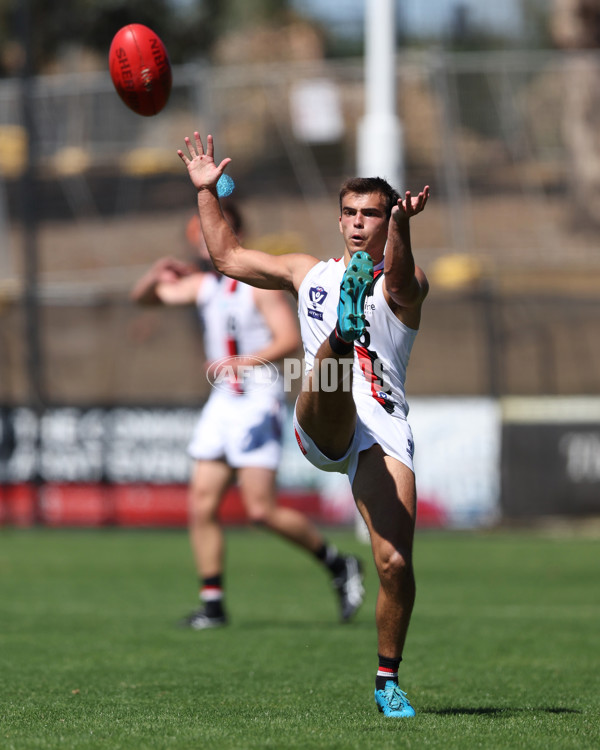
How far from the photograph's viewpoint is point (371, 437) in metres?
5.31

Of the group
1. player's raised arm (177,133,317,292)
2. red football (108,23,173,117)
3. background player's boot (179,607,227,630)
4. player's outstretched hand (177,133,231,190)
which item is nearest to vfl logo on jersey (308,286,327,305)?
player's raised arm (177,133,317,292)

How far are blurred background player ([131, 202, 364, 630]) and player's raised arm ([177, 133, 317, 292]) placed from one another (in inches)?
96.4

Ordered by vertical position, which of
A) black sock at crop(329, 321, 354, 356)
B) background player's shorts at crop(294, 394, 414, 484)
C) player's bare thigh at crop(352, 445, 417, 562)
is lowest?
player's bare thigh at crop(352, 445, 417, 562)

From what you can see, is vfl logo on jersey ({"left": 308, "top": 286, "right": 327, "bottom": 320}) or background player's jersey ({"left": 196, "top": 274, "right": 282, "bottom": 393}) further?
background player's jersey ({"left": 196, "top": 274, "right": 282, "bottom": 393})

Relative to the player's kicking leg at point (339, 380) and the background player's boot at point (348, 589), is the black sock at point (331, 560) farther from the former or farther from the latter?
the player's kicking leg at point (339, 380)

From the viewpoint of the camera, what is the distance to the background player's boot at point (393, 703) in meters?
5.20

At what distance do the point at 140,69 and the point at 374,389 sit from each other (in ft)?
6.26

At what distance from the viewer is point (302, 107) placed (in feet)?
71.2

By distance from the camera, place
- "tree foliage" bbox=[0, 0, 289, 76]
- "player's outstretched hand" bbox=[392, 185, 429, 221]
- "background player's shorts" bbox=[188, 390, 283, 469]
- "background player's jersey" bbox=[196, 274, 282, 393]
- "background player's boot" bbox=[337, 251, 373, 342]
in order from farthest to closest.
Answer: "tree foliage" bbox=[0, 0, 289, 76] < "background player's jersey" bbox=[196, 274, 282, 393] < "background player's shorts" bbox=[188, 390, 283, 469] < "player's outstretched hand" bbox=[392, 185, 429, 221] < "background player's boot" bbox=[337, 251, 373, 342]

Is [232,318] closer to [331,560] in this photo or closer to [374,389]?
[331,560]

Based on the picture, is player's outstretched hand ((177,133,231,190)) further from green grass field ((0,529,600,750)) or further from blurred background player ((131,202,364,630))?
blurred background player ((131,202,364,630))

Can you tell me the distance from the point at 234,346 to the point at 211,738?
393 centimetres

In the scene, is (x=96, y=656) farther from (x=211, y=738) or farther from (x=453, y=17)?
(x=453, y=17)

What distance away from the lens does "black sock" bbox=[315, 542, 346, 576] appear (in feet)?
27.6
